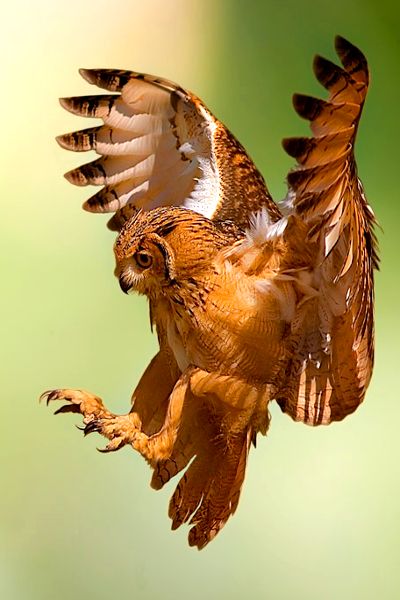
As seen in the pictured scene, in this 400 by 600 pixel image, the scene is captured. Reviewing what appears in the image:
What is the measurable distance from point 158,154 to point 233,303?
20 cm

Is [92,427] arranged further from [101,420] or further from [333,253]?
[333,253]

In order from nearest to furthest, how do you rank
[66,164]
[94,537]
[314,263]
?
[314,263] → [94,537] → [66,164]

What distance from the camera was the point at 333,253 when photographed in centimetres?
64

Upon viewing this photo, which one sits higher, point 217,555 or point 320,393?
point 320,393

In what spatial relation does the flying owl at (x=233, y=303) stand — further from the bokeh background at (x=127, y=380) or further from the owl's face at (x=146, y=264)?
the bokeh background at (x=127, y=380)

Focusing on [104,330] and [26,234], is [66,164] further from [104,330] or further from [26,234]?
[104,330]

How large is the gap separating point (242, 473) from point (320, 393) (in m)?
0.09

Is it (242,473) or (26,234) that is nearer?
(242,473)

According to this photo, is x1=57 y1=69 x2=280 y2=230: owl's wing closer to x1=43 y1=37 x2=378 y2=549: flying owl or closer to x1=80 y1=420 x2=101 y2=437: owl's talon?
x1=43 y1=37 x2=378 y2=549: flying owl

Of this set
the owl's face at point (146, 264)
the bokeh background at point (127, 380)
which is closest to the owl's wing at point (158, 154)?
the owl's face at point (146, 264)

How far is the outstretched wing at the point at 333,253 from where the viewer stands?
551 millimetres

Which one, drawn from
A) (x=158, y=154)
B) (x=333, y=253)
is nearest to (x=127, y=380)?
(x=158, y=154)

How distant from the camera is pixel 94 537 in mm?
992

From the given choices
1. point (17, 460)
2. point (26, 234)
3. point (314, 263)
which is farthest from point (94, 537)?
point (314, 263)
